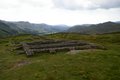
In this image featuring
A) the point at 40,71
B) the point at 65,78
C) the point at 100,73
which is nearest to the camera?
the point at 65,78

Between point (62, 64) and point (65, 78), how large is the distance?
24.0 ft

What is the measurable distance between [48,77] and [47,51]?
2201 cm

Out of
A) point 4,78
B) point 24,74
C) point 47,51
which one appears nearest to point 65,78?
point 24,74

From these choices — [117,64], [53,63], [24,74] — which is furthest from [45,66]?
[117,64]

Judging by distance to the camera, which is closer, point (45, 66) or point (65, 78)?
point (65, 78)

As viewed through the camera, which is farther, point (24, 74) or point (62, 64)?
point (62, 64)

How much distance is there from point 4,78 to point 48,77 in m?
7.34

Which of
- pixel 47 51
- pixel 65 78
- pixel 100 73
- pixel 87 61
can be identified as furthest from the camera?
pixel 47 51

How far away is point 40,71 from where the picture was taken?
1226 inches

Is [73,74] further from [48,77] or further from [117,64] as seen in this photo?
[117,64]

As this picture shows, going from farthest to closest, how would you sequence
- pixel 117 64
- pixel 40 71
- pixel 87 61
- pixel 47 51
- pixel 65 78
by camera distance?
1. pixel 47 51
2. pixel 87 61
3. pixel 117 64
4. pixel 40 71
5. pixel 65 78

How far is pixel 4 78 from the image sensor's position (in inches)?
1163

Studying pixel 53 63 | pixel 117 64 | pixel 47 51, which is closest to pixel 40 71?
pixel 53 63

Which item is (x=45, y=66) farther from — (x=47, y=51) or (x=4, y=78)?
(x=47, y=51)
